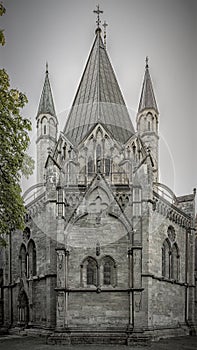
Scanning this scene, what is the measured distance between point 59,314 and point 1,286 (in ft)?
29.3

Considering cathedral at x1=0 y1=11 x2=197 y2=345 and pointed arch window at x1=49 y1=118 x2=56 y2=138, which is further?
pointed arch window at x1=49 y1=118 x2=56 y2=138

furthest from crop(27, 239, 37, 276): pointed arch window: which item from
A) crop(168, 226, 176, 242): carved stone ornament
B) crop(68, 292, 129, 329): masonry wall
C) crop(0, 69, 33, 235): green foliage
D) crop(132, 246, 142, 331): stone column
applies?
crop(0, 69, 33, 235): green foliage

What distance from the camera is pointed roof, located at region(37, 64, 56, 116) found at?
2914cm

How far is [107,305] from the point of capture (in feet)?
61.8

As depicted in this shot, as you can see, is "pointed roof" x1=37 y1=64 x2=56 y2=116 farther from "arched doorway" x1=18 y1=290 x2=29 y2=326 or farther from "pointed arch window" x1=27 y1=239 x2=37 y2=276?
"arched doorway" x1=18 y1=290 x2=29 y2=326

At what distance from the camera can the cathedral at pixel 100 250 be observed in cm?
1869

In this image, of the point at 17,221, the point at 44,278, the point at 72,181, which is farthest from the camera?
the point at 72,181

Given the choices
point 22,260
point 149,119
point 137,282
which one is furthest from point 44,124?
point 137,282

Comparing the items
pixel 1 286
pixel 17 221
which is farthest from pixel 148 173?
pixel 1 286

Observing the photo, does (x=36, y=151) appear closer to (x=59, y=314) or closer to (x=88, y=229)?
(x=88, y=229)

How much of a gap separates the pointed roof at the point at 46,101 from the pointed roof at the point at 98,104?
1.95 m

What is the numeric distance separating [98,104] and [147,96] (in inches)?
166

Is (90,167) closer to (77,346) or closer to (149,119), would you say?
(149,119)

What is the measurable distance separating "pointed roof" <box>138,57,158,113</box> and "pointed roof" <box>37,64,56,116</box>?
6.08 metres
